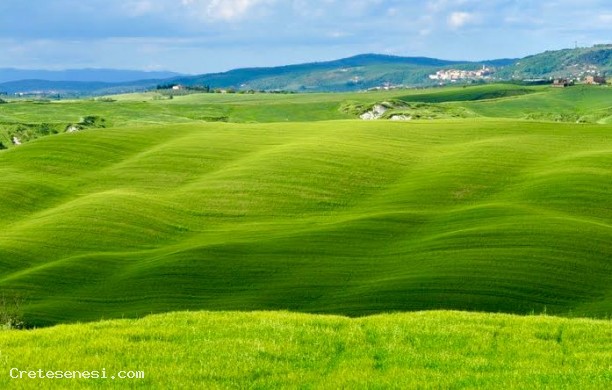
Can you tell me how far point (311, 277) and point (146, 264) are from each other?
11122 mm

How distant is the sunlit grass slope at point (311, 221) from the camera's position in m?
42.4

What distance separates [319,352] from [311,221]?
42.0 metres

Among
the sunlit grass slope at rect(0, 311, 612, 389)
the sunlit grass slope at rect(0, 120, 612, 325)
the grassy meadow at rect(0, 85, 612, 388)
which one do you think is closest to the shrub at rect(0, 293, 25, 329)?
the grassy meadow at rect(0, 85, 612, 388)

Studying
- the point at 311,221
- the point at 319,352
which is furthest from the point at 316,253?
the point at 319,352

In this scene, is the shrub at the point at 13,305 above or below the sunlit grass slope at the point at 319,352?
below

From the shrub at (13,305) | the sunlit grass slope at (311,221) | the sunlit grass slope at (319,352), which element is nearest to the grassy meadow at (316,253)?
the sunlit grass slope at (319,352)

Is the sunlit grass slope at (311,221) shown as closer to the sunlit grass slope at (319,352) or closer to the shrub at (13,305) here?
the shrub at (13,305)

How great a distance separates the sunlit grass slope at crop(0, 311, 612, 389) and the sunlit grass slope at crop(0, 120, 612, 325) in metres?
15.5

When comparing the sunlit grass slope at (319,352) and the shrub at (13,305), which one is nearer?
the sunlit grass slope at (319,352)

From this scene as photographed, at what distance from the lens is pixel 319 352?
56.3 ft

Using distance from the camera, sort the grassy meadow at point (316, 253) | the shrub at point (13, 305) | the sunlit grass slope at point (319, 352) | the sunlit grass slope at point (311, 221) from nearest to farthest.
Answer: the sunlit grass slope at point (319, 352)
the grassy meadow at point (316, 253)
the shrub at point (13, 305)
the sunlit grass slope at point (311, 221)

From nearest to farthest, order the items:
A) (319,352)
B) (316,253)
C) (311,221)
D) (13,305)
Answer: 1. (319,352)
2. (13,305)
3. (316,253)
4. (311,221)

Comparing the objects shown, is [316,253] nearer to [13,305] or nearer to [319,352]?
[13,305]

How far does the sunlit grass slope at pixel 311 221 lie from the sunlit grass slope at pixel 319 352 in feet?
50.9
